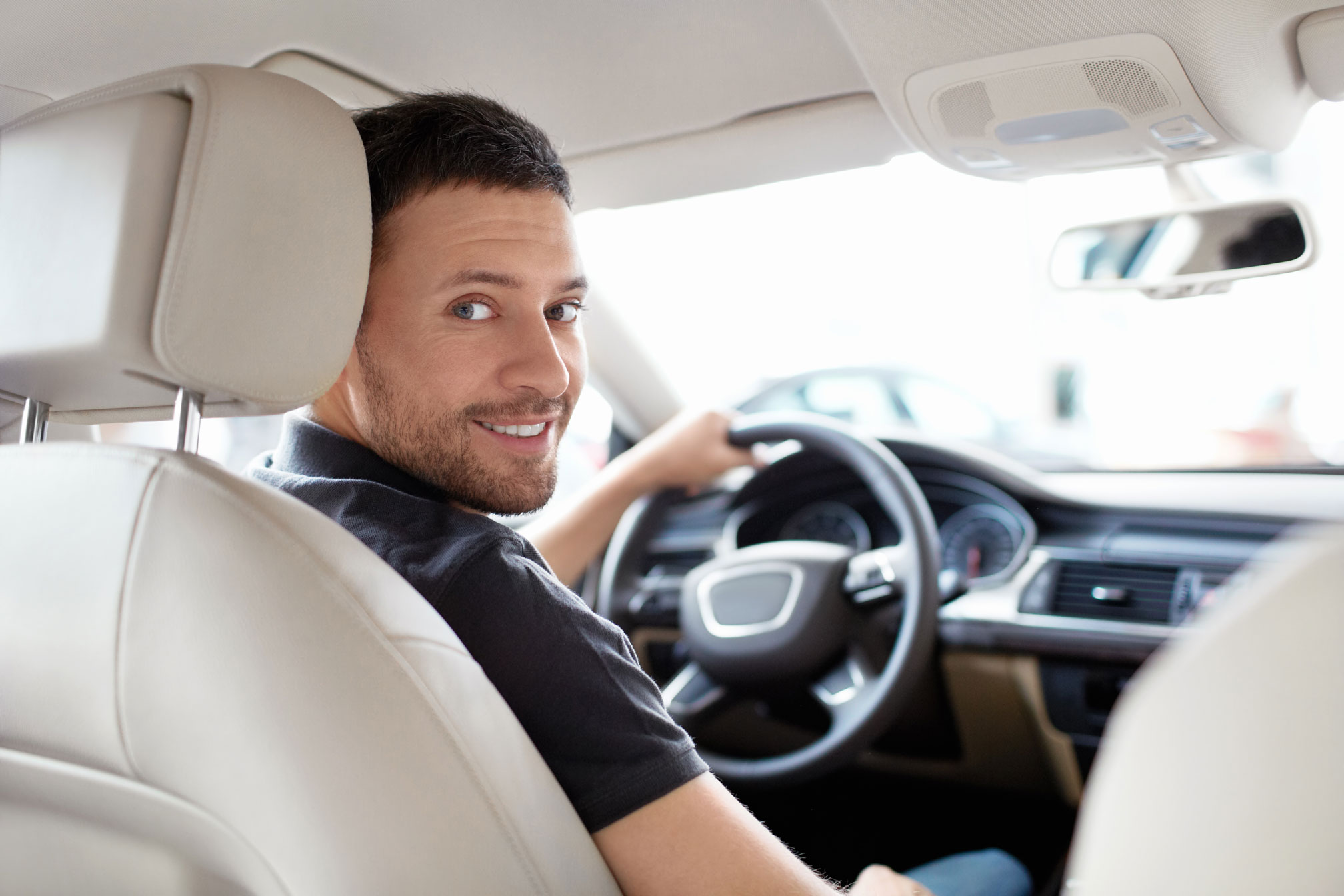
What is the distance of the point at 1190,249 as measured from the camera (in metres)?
1.98

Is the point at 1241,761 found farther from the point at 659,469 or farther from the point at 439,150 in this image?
the point at 659,469

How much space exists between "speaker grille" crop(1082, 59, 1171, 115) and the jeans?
4.17 feet

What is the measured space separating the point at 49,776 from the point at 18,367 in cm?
40

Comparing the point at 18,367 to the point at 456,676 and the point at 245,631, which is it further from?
the point at 456,676

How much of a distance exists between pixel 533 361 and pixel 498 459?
137mm

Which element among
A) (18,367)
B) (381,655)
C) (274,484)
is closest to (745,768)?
(274,484)

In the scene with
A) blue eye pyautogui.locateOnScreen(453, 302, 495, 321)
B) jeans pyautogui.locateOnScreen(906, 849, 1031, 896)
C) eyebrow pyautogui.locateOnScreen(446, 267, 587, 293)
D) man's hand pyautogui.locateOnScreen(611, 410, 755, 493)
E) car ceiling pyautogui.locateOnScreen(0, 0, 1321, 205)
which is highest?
car ceiling pyautogui.locateOnScreen(0, 0, 1321, 205)

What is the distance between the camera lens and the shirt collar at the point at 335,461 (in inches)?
50.5

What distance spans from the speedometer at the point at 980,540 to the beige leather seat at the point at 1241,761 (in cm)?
204

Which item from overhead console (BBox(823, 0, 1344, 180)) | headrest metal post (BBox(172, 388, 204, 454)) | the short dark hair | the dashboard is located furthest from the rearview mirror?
headrest metal post (BBox(172, 388, 204, 454))

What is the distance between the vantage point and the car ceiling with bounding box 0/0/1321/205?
4.70ft

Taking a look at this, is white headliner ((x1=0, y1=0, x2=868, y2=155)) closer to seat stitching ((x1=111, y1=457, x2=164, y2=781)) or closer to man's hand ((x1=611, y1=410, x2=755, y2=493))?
man's hand ((x1=611, y1=410, x2=755, y2=493))

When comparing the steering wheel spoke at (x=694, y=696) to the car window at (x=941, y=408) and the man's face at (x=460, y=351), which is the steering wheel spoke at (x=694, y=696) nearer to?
the man's face at (x=460, y=351)

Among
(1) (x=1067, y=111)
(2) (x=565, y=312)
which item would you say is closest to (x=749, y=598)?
(2) (x=565, y=312)
